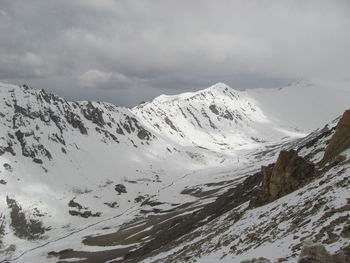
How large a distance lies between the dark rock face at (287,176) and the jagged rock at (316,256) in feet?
84.6

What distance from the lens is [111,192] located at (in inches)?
7279

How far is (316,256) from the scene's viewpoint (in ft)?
39.8

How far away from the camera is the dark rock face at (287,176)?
3867 centimetres

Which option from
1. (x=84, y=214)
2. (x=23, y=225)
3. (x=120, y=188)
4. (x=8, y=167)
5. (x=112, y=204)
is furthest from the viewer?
(x=120, y=188)

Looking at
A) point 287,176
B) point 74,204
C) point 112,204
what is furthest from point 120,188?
point 287,176

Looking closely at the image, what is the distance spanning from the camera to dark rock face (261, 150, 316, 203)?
3867 cm

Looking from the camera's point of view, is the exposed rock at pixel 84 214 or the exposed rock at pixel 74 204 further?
the exposed rock at pixel 74 204

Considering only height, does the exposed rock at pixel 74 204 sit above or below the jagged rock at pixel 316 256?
above

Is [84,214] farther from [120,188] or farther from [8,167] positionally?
[8,167]

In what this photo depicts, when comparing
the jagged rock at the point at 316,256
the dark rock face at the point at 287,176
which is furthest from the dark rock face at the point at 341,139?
the jagged rock at the point at 316,256

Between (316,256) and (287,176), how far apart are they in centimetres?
2878

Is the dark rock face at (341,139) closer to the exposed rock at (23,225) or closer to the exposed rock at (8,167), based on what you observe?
the exposed rock at (23,225)

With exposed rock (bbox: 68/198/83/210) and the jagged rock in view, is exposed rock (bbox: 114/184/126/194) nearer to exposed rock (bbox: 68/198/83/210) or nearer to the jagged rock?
exposed rock (bbox: 68/198/83/210)

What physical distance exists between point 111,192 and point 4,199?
47.6 meters
